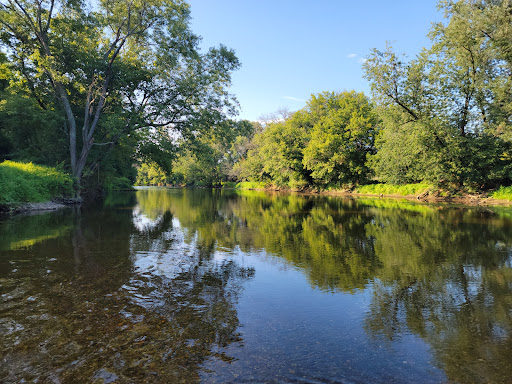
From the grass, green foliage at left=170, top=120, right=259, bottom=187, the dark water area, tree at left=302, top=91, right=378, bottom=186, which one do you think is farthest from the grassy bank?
the grass

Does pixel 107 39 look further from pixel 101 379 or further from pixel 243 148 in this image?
pixel 243 148

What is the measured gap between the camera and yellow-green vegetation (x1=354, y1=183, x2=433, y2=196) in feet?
109

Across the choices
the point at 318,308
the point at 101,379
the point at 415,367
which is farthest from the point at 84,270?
the point at 415,367

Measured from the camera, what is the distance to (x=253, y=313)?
4.79 metres

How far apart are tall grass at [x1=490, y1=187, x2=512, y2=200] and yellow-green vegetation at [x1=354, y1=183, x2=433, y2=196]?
5.56 meters

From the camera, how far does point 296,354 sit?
3.59 m

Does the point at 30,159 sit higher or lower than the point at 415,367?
higher

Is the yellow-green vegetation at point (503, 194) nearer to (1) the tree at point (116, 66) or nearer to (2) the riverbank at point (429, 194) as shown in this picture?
(2) the riverbank at point (429, 194)

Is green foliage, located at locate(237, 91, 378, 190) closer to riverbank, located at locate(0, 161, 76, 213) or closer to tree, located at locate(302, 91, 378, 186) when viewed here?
tree, located at locate(302, 91, 378, 186)

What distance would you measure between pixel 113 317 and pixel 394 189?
39492mm

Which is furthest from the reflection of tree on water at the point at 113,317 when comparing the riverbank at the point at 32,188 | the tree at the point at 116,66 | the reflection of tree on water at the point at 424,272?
the tree at the point at 116,66

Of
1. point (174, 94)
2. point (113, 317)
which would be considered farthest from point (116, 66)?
point (113, 317)

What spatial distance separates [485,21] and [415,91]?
6496mm

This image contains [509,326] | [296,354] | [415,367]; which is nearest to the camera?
[415,367]
